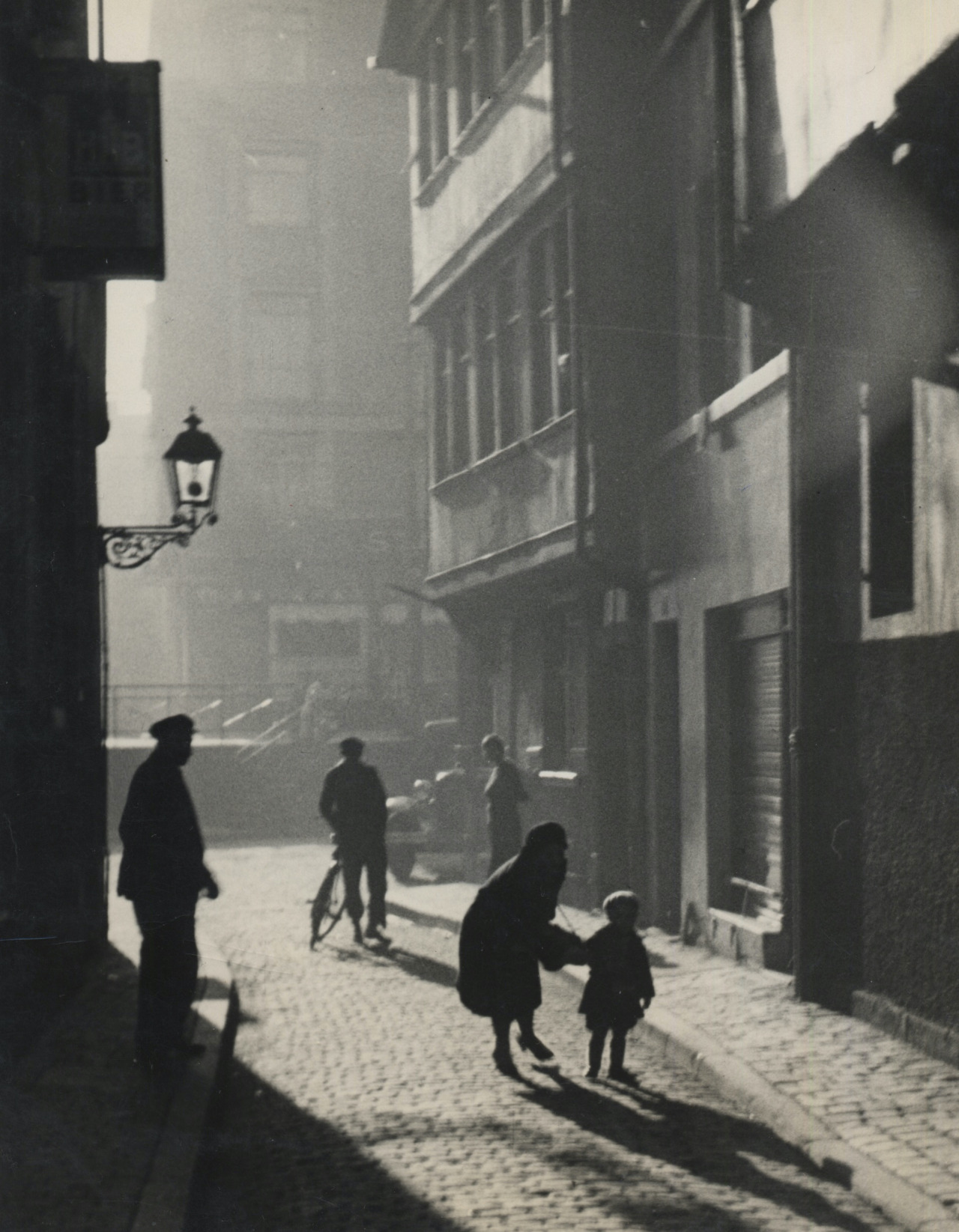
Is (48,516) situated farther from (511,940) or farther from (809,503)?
(809,503)

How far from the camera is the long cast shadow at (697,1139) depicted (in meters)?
6.80

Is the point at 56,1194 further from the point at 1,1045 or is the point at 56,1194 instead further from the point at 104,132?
the point at 104,132

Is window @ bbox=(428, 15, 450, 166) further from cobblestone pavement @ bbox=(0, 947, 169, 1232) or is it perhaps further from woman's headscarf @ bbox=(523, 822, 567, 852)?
woman's headscarf @ bbox=(523, 822, 567, 852)

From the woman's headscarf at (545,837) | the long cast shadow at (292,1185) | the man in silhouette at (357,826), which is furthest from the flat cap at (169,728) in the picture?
the man in silhouette at (357,826)

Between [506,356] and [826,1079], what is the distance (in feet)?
39.7

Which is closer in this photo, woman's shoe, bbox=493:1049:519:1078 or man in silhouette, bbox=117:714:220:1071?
woman's shoe, bbox=493:1049:519:1078

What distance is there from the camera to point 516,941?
948 cm

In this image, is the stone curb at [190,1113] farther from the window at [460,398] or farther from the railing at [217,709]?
the railing at [217,709]

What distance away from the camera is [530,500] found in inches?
733

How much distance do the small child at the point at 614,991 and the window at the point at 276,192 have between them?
43620 mm

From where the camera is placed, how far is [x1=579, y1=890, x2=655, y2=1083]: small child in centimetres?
922

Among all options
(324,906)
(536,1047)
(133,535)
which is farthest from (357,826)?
(536,1047)

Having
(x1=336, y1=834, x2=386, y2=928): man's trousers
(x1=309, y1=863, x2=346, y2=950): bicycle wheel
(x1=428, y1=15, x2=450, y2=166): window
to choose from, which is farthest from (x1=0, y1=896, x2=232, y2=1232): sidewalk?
(x1=428, y1=15, x2=450, y2=166): window

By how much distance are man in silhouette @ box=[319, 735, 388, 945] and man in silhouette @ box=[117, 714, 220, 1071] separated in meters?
6.33
